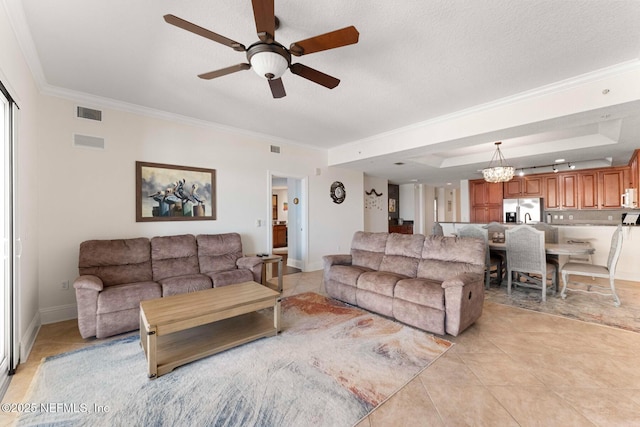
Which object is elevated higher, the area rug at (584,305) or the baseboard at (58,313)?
the baseboard at (58,313)

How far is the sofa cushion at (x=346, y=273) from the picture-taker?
3.58 meters

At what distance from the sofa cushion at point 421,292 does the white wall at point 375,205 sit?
4932 millimetres

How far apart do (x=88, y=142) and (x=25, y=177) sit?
1041mm

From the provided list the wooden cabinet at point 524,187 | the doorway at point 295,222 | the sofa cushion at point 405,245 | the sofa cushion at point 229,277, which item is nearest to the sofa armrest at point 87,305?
the sofa cushion at point 229,277

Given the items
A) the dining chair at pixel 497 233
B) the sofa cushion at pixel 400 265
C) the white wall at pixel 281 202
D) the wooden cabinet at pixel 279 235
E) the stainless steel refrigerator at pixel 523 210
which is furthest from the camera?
the white wall at pixel 281 202

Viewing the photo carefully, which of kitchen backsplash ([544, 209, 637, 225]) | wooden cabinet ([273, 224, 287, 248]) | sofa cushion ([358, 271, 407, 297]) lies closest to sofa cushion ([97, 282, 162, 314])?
sofa cushion ([358, 271, 407, 297])

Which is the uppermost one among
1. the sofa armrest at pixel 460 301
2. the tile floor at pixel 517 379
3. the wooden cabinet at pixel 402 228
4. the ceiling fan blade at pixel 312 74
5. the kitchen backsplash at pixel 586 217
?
the ceiling fan blade at pixel 312 74

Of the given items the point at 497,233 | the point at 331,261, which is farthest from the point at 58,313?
the point at 497,233

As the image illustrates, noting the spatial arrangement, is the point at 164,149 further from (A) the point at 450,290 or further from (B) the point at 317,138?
(A) the point at 450,290

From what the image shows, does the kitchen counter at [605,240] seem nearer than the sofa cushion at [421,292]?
No

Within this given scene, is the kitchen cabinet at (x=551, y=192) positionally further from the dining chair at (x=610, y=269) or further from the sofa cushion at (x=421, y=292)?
the sofa cushion at (x=421, y=292)

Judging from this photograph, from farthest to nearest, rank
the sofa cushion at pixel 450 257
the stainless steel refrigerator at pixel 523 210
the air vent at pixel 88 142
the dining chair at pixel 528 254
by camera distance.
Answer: the stainless steel refrigerator at pixel 523 210, the dining chair at pixel 528 254, the air vent at pixel 88 142, the sofa cushion at pixel 450 257

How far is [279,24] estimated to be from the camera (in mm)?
2133

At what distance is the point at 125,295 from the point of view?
9.18ft
